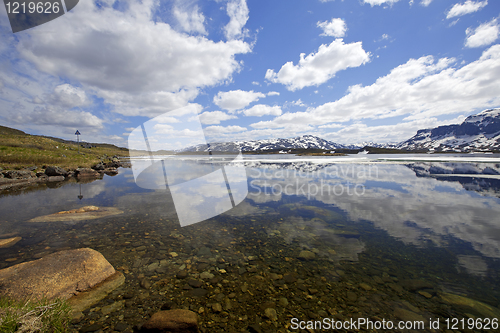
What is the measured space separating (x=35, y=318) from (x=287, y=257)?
7.02 m

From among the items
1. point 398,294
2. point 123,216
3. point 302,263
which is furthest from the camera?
point 123,216

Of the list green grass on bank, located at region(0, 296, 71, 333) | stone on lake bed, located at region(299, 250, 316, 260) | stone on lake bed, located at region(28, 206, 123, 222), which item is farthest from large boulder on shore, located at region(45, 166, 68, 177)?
stone on lake bed, located at region(299, 250, 316, 260)

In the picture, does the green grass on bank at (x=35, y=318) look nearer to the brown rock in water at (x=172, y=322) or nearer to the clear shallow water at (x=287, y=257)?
the clear shallow water at (x=287, y=257)

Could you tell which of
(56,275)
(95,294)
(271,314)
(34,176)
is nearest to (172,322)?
(271,314)

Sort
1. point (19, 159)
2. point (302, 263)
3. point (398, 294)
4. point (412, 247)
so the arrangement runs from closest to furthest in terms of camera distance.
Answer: point (398, 294) < point (302, 263) < point (412, 247) < point (19, 159)

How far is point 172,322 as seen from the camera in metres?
4.49

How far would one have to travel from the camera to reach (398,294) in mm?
5754

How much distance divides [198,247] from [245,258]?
7.52ft

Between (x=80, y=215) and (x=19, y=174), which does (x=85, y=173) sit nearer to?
(x=19, y=174)

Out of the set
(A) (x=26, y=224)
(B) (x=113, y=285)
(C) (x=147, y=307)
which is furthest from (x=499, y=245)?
(A) (x=26, y=224)

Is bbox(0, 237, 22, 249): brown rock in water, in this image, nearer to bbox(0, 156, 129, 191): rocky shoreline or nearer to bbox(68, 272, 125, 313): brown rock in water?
bbox(68, 272, 125, 313): brown rock in water

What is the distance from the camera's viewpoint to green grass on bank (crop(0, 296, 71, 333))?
3.53 metres

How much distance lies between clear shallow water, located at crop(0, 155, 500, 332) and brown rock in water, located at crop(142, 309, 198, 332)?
436 millimetres

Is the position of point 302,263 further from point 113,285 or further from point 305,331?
point 113,285
